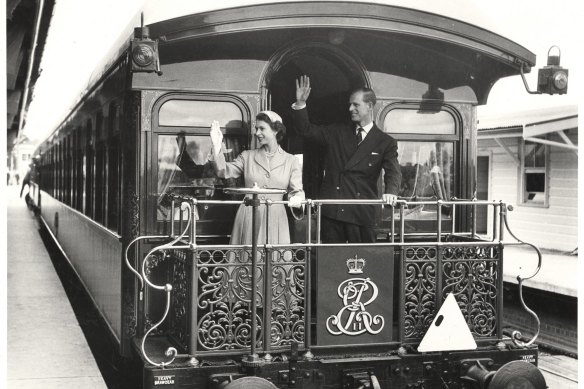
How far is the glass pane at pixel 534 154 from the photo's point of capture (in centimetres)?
1455

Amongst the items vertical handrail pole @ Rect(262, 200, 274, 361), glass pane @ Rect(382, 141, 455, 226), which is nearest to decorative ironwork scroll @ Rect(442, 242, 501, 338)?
glass pane @ Rect(382, 141, 455, 226)

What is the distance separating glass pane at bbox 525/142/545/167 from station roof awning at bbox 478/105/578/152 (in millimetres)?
581

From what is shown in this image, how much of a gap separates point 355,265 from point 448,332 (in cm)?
80

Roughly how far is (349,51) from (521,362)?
270 centimetres

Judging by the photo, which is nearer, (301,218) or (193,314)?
(193,314)

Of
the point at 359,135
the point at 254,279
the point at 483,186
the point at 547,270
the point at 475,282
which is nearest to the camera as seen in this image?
the point at 254,279

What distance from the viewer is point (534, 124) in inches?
500


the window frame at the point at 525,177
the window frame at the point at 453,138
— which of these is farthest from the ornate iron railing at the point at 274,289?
the window frame at the point at 525,177

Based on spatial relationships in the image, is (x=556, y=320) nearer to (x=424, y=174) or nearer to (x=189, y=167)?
(x=424, y=174)

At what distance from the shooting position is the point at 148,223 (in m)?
5.83

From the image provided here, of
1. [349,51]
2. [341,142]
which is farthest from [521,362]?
[349,51]

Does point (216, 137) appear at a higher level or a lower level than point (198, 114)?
lower

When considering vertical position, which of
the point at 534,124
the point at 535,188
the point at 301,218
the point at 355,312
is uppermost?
the point at 534,124

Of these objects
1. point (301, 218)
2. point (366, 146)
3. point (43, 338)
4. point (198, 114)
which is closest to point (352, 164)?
point (366, 146)
